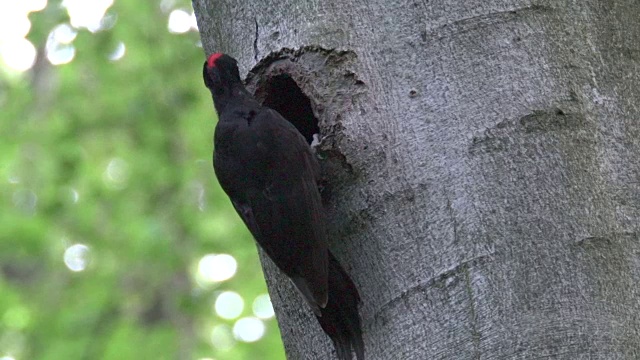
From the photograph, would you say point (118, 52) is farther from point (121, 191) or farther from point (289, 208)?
point (289, 208)

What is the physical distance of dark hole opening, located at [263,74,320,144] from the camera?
2193 mm

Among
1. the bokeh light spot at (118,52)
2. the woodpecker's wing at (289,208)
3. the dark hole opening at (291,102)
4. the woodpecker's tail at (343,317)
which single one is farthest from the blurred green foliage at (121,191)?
the woodpecker's tail at (343,317)

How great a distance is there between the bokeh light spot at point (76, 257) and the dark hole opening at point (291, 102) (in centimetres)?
392

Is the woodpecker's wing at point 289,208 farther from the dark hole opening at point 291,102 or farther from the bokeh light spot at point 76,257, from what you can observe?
Result: the bokeh light spot at point 76,257

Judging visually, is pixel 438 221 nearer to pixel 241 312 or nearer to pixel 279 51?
pixel 279 51

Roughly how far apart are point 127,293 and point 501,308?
4.67 metres

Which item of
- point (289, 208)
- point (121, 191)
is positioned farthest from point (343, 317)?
point (121, 191)

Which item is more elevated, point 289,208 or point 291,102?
point 291,102

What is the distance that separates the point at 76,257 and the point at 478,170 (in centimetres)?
496

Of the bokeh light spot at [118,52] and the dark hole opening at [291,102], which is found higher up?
the bokeh light spot at [118,52]

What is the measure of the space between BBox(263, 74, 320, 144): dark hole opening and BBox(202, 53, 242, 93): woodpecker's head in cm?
10

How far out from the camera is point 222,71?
2297mm

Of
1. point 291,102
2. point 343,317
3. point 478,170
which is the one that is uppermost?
point 291,102

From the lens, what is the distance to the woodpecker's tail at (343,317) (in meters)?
1.76
